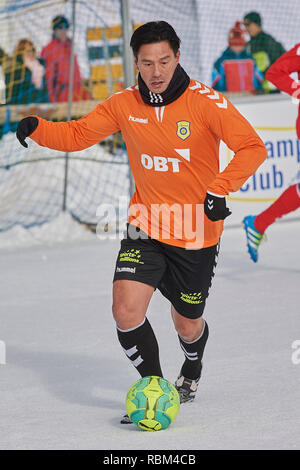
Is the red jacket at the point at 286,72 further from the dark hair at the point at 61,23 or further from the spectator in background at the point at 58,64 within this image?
the spectator in background at the point at 58,64

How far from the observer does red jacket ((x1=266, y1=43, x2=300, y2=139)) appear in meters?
5.77

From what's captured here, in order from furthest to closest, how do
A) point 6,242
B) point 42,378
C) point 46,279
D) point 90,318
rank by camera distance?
point 6,242 < point 46,279 < point 90,318 < point 42,378

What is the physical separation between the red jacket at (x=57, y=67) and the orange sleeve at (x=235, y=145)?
686 centimetres

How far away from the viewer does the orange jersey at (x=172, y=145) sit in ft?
10.9

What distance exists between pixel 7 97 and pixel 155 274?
23.4 feet

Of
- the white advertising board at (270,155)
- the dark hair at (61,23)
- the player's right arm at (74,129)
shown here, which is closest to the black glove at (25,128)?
the player's right arm at (74,129)

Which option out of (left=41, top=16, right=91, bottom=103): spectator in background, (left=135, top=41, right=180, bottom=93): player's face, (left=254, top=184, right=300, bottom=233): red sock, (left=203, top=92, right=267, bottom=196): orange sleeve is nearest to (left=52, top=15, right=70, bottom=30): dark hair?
(left=41, top=16, right=91, bottom=103): spectator in background

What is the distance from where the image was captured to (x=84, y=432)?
3172 millimetres

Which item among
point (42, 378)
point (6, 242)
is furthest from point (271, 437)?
point (6, 242)

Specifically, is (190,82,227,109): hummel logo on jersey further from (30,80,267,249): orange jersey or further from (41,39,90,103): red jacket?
(41,39,90,103): red jacket

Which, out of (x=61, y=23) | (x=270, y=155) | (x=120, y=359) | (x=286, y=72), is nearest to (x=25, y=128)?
(x=120, y=359)

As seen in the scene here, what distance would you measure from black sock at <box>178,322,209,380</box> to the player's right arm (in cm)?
91

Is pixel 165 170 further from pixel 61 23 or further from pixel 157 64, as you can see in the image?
pixel 61 23
